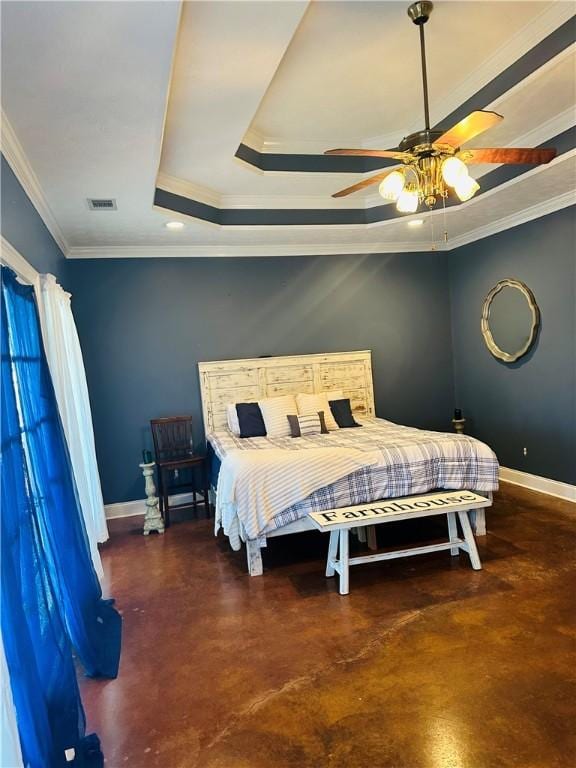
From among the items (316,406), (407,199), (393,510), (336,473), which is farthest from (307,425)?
(407,199)

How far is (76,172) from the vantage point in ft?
9.77

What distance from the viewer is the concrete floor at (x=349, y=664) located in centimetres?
186

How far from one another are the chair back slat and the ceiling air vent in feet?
6.58

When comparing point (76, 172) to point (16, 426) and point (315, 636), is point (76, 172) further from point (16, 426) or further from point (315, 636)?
point (315, 636)

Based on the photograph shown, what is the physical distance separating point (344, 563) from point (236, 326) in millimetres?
2920

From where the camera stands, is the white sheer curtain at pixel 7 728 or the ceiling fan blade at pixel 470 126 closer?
the white sheer curtain at pixel 7 728

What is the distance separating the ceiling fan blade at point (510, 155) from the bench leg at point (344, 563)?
84.5 inches

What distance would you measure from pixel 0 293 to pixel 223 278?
342cm

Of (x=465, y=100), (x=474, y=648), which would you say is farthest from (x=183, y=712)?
(x=465, y=100)

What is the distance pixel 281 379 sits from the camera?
5340 millimetres

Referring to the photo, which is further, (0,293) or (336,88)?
(336,88)

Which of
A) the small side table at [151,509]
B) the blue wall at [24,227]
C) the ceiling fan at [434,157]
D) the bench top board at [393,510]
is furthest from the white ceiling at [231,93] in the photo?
the bench top board at [393,510]

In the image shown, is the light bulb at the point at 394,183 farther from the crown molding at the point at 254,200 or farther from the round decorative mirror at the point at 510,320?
the round decorative mirror at the point at 510,320

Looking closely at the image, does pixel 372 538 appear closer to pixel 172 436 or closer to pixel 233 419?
pixel 233 419
